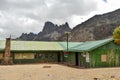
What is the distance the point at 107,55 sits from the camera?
29.5m

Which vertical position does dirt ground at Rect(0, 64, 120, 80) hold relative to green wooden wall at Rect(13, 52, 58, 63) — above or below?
below

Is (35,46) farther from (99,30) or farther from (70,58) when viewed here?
(99,30)

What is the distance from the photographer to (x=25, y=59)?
40000 mm

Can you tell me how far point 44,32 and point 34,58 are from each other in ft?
512

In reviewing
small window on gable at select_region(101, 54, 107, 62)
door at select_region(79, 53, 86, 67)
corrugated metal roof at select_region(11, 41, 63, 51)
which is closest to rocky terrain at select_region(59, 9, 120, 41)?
corrugated metal roof at select_region(11, 41, 63, 51)

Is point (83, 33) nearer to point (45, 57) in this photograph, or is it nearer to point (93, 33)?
point (93, 33)

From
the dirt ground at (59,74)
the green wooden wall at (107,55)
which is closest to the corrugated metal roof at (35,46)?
the green wooden wall at (107,55)

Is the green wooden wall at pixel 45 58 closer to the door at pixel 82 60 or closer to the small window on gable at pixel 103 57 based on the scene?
the door at pixel 82 60

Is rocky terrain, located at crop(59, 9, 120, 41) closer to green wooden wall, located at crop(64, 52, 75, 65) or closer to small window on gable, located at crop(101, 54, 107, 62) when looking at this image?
green wooden wall, located at crop(64, 52, 75, 65)

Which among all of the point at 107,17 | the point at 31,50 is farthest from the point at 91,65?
the point at 107,17

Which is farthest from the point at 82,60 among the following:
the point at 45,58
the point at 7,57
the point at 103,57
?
the point at 7,57

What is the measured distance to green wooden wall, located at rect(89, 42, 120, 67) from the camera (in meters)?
28.9

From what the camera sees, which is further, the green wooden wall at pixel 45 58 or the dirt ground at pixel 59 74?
the green wooden wall at pixel 45 58

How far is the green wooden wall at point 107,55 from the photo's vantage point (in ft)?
94.8
